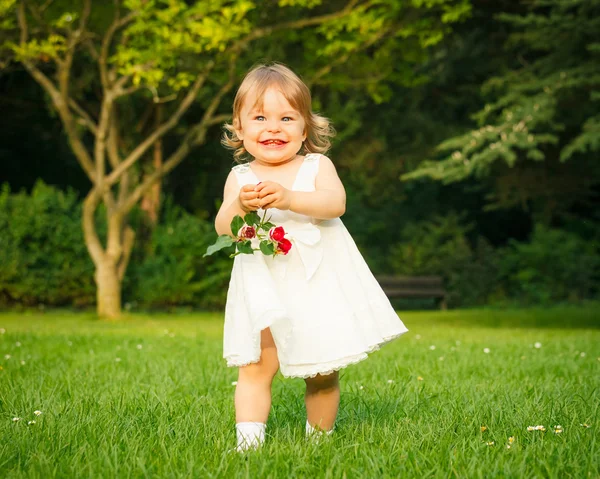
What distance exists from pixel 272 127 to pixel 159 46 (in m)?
8.95

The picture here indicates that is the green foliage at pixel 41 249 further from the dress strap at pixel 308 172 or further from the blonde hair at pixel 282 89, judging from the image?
the dress strap at pixel 308 172

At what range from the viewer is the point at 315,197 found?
3.20 m

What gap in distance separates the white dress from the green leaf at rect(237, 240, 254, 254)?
0.15 metres

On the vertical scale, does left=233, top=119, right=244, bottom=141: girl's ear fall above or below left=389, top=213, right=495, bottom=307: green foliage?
above

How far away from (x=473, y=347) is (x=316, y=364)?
5.07m

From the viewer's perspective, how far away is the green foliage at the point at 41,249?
14.4 metres

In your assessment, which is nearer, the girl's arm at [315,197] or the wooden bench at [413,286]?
the girl's arm at [315,197]

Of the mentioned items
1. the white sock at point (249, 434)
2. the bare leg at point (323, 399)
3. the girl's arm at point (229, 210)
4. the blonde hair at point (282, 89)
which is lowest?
the white sock at point (249, 434)

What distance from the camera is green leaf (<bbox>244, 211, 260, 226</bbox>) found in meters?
3.15

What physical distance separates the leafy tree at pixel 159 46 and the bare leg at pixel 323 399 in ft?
28.4

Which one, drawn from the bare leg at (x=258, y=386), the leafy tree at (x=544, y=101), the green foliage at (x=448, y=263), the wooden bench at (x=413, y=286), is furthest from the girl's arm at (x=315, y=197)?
the green foliage at (x=448, y=263)

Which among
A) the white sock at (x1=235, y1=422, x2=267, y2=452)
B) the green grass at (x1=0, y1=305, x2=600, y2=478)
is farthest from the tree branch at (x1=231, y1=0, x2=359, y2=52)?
the white sock at (x1=235, y1=422, x2=267, y2=452)

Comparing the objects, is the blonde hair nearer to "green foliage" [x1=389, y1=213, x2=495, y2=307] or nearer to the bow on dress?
the bow on dress

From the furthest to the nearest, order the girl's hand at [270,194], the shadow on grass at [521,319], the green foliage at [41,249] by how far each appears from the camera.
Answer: the green foliage at [41,249], the shadow on grass at [521,319], the girl's hand at [270,194]
